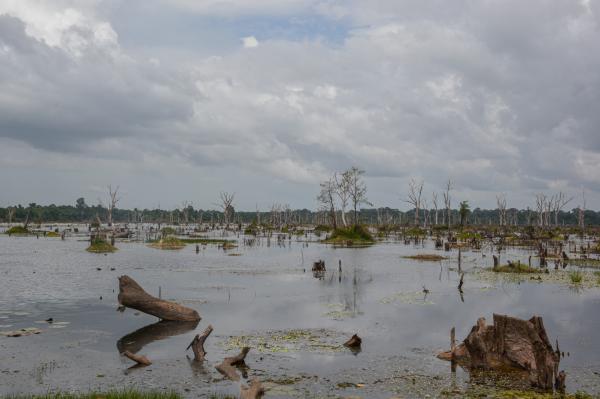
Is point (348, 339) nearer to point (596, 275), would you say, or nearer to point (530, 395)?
point (530, 395)

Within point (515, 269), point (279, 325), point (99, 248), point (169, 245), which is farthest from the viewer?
point (169, 245)

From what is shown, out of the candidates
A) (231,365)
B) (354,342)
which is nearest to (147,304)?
(231,365)

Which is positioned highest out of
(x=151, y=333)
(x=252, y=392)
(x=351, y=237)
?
(x=351, y=237)

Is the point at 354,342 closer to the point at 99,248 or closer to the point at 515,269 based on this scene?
the point at 515,269

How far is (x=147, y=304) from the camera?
22.8 meters

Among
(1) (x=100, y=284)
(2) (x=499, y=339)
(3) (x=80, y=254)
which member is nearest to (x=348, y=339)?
(2) (x=499, y=339)

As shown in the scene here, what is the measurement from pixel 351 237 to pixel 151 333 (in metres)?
61.9

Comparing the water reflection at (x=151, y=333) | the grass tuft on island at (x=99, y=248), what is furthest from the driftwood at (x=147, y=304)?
the grass tuft on island at (x=99, y=248)

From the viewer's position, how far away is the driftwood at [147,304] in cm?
2261

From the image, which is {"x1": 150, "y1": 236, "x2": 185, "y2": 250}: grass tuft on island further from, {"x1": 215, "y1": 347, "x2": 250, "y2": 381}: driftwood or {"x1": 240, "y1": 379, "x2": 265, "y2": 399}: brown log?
{"x1": 240, "y1": 379, "x2": 265, "y2": 399}: brown log

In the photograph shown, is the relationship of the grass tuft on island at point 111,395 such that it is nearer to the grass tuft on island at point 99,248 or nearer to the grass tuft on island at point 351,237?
the grass tuft on island at point 99,248

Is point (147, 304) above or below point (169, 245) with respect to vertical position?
below

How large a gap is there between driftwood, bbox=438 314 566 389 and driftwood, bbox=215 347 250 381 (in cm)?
645

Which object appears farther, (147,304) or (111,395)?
(147,304)
